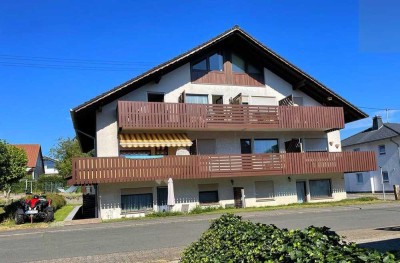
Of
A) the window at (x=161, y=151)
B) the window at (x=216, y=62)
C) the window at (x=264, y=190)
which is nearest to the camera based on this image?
the window at (x=161, y=151)

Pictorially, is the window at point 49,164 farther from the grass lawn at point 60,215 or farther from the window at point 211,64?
the window at point 211,64

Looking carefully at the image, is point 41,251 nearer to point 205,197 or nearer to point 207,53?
point 205,197

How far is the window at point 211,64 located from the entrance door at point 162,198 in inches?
344

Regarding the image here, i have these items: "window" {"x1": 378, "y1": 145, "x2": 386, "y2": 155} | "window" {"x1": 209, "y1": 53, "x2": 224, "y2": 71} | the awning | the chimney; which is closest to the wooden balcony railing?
the awning

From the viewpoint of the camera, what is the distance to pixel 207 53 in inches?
1163

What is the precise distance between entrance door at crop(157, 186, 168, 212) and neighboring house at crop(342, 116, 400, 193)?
22814mm

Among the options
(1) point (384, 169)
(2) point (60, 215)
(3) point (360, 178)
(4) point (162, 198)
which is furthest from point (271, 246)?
(3) point (360, 178)

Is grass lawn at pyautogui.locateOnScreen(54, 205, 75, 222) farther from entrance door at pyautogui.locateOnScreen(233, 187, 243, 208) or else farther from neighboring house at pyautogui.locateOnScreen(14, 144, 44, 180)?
neighboring house at pyautogui.locateOnScreen(14, 144, 44, 180)

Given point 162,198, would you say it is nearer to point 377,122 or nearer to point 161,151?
point 161,151

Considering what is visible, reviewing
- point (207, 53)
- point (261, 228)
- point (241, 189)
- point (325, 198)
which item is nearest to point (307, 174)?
point (325, 198)

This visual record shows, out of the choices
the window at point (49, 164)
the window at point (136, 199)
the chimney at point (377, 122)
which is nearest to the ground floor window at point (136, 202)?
the window at point (136, 199)

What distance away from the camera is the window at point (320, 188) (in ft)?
101

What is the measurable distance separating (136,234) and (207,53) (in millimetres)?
16747

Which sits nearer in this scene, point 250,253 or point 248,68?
point 250,253
